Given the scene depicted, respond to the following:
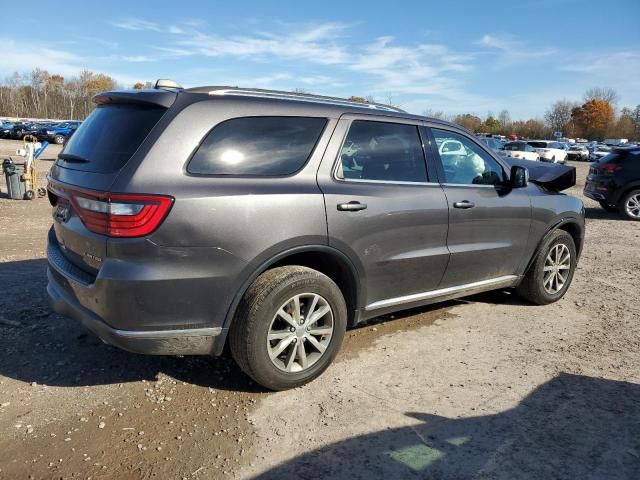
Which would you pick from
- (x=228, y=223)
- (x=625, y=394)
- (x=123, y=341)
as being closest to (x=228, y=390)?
(x=123, y=341)

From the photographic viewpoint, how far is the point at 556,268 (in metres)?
5.16

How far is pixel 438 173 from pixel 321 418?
214cm

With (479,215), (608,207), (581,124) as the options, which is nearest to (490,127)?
(581,124)

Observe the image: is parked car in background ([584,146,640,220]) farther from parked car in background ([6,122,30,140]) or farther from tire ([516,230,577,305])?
parked car in background ([6,122,30,140])

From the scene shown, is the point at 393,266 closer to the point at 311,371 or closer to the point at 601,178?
the point at 311,371

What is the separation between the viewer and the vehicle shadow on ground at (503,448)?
2568 millimetres

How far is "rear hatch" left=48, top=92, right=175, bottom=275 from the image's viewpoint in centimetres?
284

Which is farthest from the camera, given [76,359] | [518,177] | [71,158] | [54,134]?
[54,134]

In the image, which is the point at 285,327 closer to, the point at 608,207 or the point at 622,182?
the point at 622,182

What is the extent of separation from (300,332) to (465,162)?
2.19m

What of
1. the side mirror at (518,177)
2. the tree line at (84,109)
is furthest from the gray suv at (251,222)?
Result: the tree line at (84,109)

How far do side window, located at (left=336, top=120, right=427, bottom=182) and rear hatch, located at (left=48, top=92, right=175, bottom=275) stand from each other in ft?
4.23

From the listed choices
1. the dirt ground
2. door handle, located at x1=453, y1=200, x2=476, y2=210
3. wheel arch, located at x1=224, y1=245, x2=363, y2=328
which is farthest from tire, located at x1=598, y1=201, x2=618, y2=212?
wheel arch, located at x1=224, y1=245, x2=363, y2=328

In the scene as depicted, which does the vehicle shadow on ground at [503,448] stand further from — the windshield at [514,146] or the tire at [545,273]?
the windshield at [514,146]
